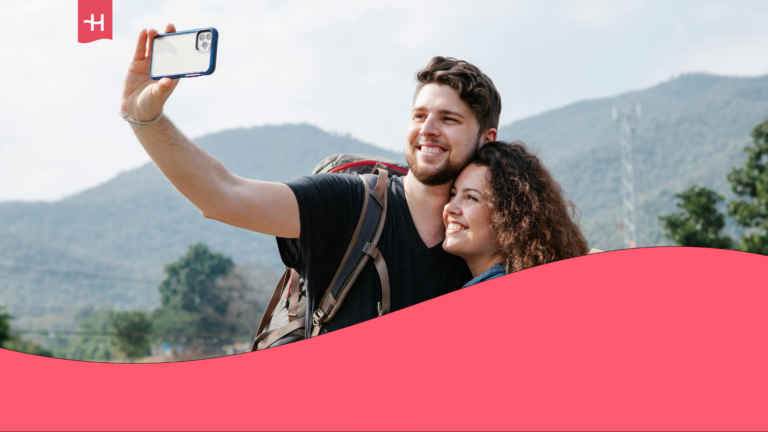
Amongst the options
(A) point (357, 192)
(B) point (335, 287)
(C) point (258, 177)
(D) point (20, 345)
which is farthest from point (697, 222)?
(C) point (258, 177)

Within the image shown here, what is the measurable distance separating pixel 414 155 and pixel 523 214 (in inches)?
22.9

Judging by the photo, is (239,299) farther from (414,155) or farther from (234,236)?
(234,236)

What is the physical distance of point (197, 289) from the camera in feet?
240

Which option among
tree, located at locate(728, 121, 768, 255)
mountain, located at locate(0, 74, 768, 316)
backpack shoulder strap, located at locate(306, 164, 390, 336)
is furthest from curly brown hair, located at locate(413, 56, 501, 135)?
mountain, located at locate(0, 74, 768, 316)

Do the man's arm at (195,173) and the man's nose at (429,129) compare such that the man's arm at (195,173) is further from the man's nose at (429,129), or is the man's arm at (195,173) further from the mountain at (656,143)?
the mountain at (656,143)

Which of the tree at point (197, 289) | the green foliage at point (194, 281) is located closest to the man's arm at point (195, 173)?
the tree at point (197, 289)

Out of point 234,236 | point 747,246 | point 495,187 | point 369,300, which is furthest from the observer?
point 234,236

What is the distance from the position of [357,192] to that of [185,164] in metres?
0.81

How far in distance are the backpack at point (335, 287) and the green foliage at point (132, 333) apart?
186ft

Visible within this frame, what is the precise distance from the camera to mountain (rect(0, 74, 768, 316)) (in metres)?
119

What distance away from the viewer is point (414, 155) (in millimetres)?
2906

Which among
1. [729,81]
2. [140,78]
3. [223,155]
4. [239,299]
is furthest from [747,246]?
[223,155]

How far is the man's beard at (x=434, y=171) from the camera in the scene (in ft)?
9.43

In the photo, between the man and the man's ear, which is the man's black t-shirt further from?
the man's ear
